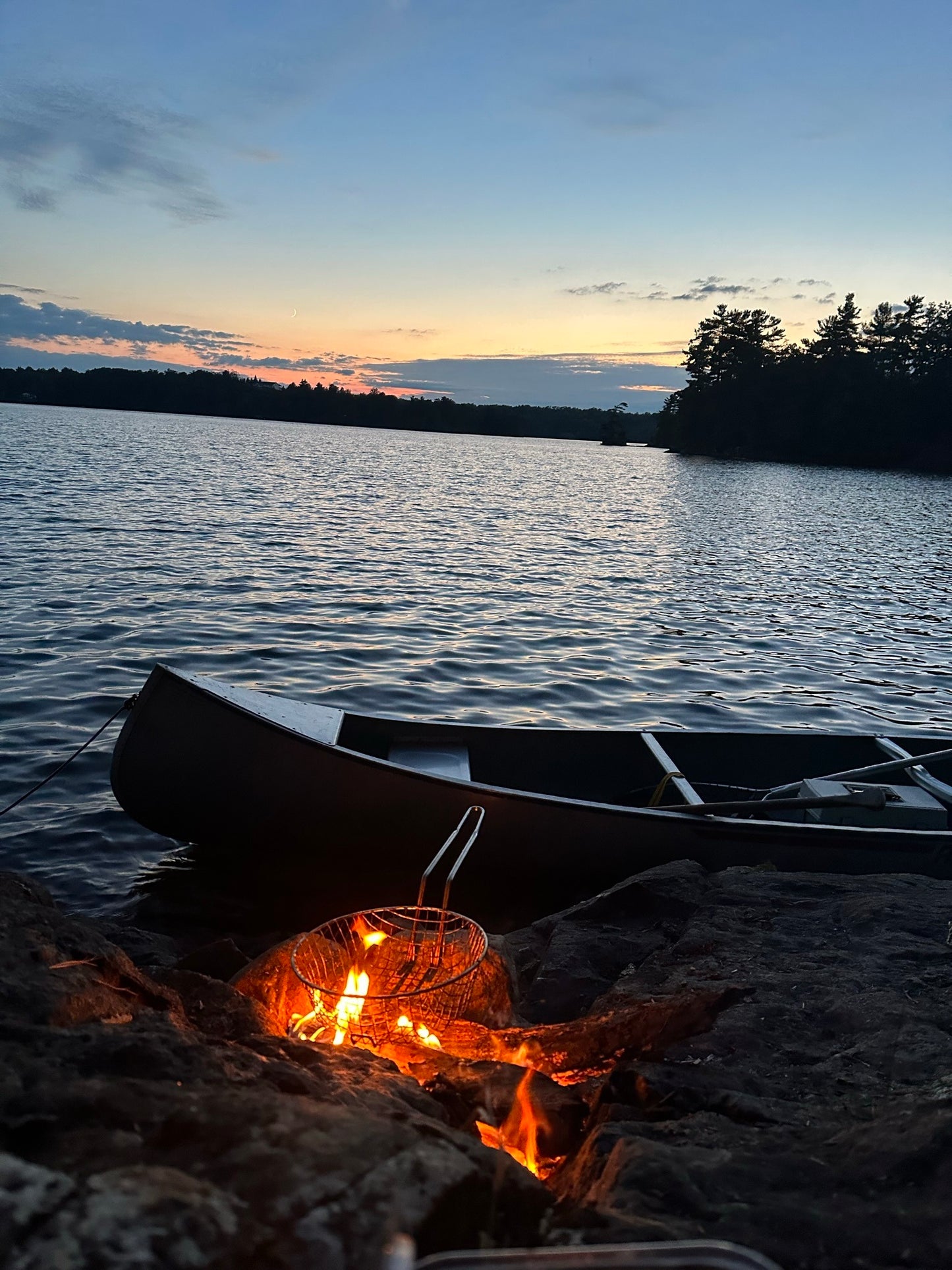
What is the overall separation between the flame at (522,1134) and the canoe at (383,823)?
3.61 m

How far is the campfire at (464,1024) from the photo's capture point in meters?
3.04

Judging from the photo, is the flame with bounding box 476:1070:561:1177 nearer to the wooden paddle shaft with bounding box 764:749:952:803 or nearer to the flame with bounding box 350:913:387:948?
the flame with bounding box 350:913:387:948

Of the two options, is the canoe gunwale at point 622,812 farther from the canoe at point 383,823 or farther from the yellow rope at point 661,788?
the yellow rope at point 661,788

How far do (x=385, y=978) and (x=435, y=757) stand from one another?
351cm

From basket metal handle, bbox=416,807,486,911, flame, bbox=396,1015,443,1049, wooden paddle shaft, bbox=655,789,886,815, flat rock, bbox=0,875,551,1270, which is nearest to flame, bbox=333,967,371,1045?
flame, bbox=396,1015,443,1049

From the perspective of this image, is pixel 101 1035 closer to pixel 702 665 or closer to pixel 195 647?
pixel 195 647

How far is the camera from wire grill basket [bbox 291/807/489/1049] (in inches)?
149

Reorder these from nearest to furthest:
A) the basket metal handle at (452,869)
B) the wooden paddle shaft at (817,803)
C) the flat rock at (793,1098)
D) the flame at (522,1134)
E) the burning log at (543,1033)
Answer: the flat rock at (793,1098), the flame at (522,1134), the burning log at (543,1033), the basket metal handle at (452,869), the wooden paddle shaft at (817,803)

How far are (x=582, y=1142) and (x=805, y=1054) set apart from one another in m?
1.06

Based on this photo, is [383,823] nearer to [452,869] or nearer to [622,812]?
[452,869]

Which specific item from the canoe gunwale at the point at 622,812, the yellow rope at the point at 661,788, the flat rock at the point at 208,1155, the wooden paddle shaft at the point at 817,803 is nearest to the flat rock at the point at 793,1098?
the flat rock at the point at 208,1155

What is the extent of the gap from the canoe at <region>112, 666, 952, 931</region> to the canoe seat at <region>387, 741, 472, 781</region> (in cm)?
6

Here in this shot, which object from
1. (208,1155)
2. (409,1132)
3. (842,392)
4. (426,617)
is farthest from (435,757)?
(842,392)

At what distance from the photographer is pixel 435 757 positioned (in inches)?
305
